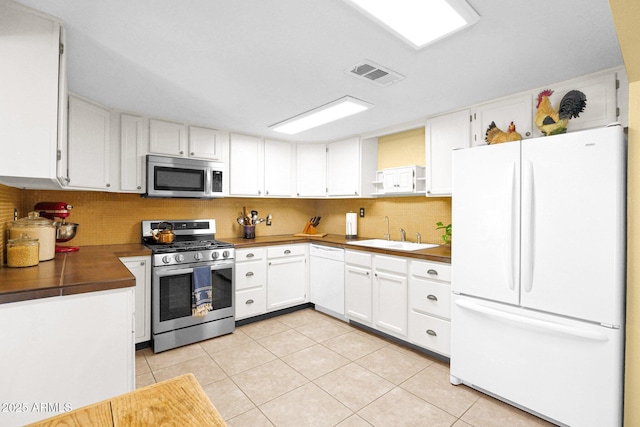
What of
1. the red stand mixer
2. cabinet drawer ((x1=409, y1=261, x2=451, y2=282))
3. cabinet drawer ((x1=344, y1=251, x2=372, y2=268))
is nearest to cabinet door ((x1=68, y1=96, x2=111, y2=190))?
the red stand mixer

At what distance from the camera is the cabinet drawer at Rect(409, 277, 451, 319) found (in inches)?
100

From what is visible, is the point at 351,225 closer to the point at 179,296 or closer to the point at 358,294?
the point at 358,294

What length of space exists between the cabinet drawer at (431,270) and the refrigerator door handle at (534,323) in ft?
1.00

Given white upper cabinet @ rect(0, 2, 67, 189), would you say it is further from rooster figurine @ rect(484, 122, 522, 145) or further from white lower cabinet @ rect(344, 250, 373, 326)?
rooster figurine @ rect(484, 122, 522, 145)

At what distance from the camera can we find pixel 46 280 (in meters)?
1.48

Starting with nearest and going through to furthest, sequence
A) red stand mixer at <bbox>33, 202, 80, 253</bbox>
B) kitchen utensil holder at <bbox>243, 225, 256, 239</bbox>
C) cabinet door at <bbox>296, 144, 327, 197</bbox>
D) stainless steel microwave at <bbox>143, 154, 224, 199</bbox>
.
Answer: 1. red stand mixer at <bbox>33, 202, 80, 253</bbox>
2. stainless steel microwave at <bbox>143, 154, 224, 199</bbox>
3. kitchen utensil holder at <bbox>243, 225, 256, 239</bbox>
4. cabinet door at <bbox>296, 144, 327, 197</bbox>

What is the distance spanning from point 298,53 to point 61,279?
1780 millimetres

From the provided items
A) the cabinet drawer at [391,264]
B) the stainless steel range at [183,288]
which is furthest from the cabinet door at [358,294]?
the stainless steel range at [183,288]

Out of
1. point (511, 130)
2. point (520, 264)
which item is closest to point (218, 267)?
point (520, 264)

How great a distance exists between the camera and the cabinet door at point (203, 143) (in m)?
3.41

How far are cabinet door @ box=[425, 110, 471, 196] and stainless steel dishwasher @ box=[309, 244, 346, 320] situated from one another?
129 cm

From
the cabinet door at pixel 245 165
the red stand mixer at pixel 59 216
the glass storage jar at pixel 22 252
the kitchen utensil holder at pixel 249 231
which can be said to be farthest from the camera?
the kitchen utensil holder at pixel 249 231

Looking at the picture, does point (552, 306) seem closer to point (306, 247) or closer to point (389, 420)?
point (389, 420)

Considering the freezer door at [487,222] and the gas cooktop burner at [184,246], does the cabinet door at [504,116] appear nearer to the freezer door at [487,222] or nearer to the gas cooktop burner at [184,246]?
the freezer door at [487,222]
